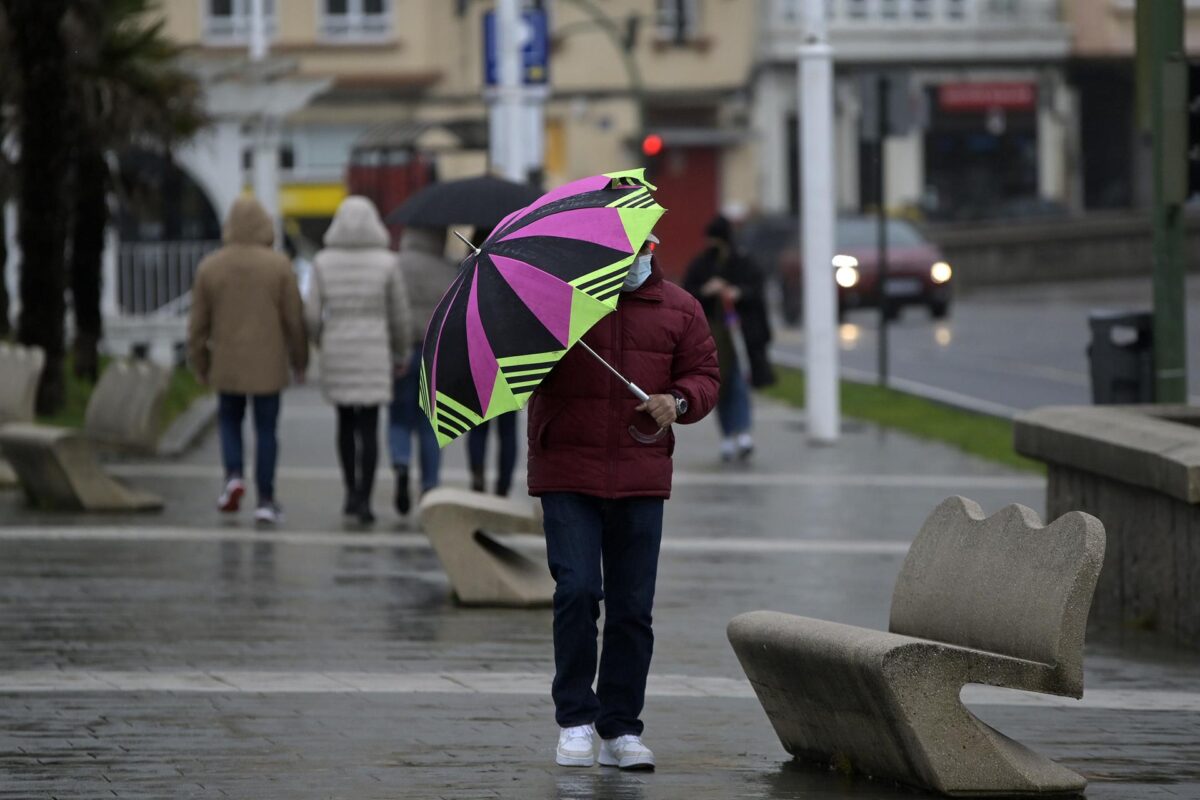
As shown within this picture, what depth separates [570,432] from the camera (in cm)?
654

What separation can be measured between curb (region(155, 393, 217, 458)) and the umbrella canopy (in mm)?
10663

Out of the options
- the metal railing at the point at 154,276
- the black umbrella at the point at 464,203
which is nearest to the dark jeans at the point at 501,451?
the black umbrella at the point at 464,203

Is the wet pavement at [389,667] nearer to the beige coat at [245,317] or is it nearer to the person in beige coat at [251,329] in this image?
the person in beige coat at [251,329]

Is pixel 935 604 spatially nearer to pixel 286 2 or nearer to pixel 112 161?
pixel 112 161

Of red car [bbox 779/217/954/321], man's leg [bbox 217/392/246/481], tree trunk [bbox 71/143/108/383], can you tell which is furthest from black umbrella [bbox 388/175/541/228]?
red car [bbox 779/217/954/321]

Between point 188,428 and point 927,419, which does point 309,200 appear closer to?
point 927,419

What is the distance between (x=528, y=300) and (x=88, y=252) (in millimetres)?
16824

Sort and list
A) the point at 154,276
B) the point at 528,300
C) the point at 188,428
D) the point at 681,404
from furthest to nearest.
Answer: the point at 154,276 < the point at 188,428 < the point at 681,404 < the point at 528,300

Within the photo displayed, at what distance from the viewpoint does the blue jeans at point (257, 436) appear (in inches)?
508

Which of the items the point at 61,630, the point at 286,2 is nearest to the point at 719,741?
the point at 61,630

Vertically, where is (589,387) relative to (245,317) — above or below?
above

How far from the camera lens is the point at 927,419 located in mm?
19750

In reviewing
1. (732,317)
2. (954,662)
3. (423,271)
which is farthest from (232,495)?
(954,662)

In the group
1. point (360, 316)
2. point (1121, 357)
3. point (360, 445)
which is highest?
point (360, 316)
